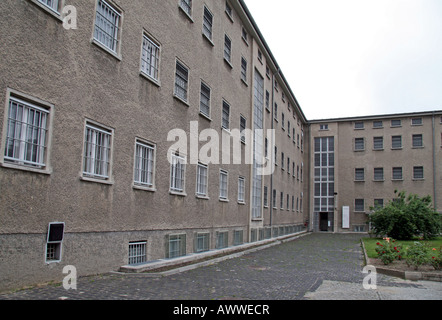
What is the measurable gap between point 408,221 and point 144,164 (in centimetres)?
2075

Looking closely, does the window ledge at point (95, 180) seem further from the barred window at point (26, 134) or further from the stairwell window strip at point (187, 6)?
the stairwell window strip at point (187, 6)

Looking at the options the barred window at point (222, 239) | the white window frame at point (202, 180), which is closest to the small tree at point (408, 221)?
the barred window at point (222, 239)

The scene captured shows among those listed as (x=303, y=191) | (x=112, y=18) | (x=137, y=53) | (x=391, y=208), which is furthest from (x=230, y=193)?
(x=303, y=191)

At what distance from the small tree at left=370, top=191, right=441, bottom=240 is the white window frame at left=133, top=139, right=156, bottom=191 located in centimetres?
2007

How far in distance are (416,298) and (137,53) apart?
920 cm

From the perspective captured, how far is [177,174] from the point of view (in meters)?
13.8

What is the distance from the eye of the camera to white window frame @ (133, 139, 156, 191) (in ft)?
37.7

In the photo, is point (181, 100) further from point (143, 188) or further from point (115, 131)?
point (115, 131)

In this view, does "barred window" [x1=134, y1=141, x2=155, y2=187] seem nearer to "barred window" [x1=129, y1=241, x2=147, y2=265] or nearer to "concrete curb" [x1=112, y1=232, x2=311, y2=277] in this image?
"barred window" [x1=129, y1=241, x2=147, y2=265]

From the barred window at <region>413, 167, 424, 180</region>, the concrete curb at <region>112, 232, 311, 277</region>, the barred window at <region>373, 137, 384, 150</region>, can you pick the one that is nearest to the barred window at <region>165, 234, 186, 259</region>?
the concrete curb at <region>112, 232, 311, 277</region>

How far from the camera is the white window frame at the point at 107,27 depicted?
988 cm

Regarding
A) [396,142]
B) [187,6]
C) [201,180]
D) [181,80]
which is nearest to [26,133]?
[181,80]

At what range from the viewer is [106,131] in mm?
10125

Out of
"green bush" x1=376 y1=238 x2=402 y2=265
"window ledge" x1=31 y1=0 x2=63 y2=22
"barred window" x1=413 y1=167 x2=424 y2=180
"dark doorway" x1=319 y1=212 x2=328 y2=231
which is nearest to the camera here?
"window ledge" x1=31 y1=0 x2=63 y2=22
